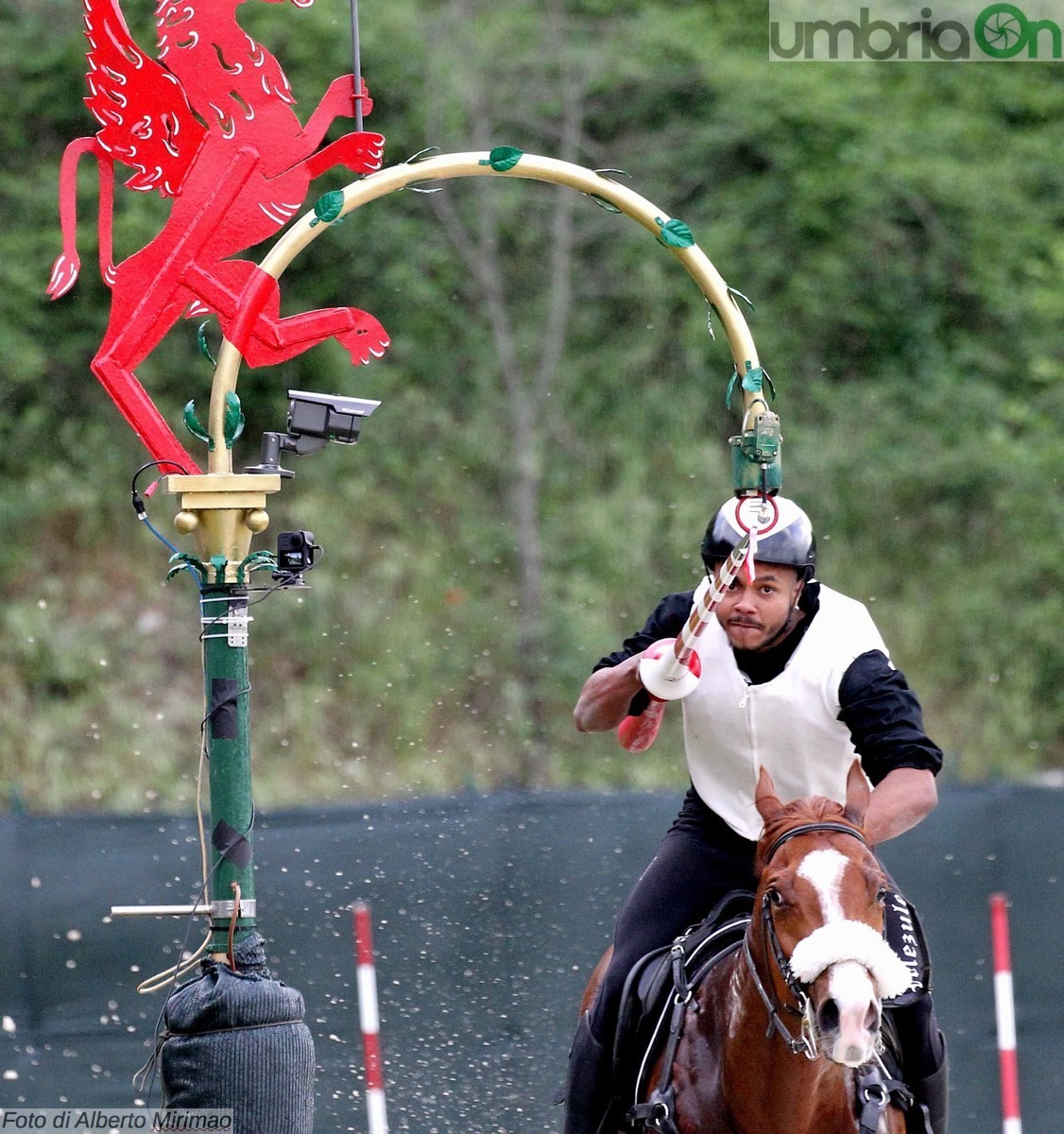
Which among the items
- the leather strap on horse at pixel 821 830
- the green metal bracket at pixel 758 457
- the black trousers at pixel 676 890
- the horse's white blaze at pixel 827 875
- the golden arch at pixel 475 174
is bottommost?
the black trousers at pixel 676 890

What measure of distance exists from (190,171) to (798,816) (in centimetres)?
261

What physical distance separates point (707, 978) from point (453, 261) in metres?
10.5

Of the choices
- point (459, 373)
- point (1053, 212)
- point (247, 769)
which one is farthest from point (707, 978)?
point (1053, 212)

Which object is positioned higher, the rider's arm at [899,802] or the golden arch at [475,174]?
the golden arch at [475,174]

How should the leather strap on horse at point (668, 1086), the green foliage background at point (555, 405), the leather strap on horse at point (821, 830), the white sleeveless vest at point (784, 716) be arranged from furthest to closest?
the green foliage background at point (555, 405) < the white sleeveless vest at point (784, 716) < the leather strap on horse at point (668, 1086) < the leather strap on horse at point (821, 830)

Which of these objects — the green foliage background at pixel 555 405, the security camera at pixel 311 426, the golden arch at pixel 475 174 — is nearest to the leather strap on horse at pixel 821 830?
the golden arch at pixel 475 174

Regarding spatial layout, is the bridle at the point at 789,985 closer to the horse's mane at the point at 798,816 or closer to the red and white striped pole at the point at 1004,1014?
the horse's mane at the point at 798,816

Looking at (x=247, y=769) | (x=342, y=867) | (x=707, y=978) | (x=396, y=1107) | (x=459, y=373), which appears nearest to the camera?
(x=707, y=978)

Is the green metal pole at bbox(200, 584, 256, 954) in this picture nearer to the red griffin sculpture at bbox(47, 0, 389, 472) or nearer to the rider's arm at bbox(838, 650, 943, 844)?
the red griffin sculpture at bbox(47, 0, 389, 472)

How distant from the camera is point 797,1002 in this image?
341 centimetres

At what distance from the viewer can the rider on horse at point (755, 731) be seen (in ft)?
13.8

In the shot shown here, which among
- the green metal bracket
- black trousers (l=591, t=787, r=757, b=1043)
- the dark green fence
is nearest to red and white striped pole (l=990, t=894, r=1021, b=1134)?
the dark green fence

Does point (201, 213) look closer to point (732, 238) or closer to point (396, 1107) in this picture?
point (396, 1107)

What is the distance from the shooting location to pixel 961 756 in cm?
1306
